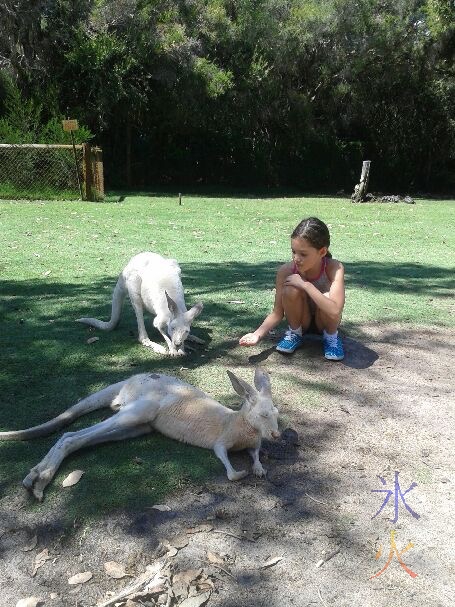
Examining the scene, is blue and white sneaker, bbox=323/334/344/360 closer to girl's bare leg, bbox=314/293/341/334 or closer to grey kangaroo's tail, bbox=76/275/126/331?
girl's bare leg, bbox=314/293/341/334

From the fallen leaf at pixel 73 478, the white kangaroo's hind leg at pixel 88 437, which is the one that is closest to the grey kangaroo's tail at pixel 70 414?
the white kangaroo's hind leg at pixel 88 437

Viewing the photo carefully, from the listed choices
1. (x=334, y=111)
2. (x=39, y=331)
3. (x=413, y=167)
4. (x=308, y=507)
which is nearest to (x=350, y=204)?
(x=334, y=111)

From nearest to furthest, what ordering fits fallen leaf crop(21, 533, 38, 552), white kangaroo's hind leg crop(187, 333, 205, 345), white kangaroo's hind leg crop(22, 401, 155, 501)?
fallen leaf crop(21, 533, 38, 552), white kangaroo's hind leg crop(22, 401, 155, 501), white kangaroo's hind leg crop(187, 333, 205, 345)

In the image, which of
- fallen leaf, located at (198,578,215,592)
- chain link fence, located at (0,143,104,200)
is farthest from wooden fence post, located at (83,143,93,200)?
fallen leaf, located at (198,578,215,592)

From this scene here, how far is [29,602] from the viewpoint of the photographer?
6.97 feet

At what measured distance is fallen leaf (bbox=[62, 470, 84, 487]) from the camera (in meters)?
2.69

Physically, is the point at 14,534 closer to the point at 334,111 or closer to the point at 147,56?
the point at 147,56

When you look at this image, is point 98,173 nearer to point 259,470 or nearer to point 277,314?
point 277,314

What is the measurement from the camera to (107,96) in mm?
16984

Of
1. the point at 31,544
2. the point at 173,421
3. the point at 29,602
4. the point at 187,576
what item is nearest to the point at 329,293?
the point at 173,421

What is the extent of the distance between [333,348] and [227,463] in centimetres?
151

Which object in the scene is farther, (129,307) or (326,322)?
(129,307)

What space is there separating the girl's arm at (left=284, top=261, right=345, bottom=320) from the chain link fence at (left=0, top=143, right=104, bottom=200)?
1135cm

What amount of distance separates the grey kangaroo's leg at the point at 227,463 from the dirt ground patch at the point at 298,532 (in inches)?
1.4
